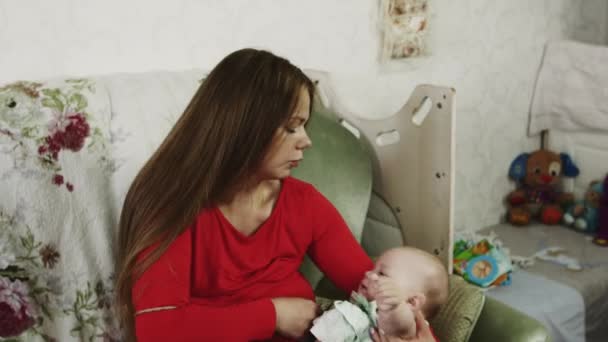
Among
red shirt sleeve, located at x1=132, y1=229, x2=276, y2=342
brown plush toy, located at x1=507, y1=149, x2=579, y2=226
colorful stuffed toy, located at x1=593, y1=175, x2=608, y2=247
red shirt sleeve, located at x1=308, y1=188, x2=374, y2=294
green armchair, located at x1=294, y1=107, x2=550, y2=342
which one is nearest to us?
red shirt sleeve, located at x1=132, y1=229, x2=276, y2=342

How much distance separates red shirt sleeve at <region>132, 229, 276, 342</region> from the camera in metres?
1.06

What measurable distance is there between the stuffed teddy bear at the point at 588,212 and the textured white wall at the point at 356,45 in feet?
1.11

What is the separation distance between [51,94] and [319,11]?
1.00 m

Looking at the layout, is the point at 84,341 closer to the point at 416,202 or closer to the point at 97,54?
the point at 97,54

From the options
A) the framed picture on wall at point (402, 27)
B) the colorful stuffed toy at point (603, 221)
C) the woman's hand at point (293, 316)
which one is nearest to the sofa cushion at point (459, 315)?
the woman's hand at point (293, 316)

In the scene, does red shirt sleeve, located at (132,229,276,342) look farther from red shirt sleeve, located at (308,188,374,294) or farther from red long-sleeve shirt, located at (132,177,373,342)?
red shirt sleeve, located at (308,188,374,294)

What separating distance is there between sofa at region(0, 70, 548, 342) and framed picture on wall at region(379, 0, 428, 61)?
38.0 inches

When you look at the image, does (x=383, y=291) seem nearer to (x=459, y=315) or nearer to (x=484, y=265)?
(x=459, y=315)

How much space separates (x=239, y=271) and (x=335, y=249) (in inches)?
9.8

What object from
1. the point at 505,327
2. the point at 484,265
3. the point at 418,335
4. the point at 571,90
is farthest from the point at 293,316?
the point at 571,90

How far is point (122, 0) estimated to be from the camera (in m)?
1.51

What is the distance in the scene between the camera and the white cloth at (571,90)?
251 cm

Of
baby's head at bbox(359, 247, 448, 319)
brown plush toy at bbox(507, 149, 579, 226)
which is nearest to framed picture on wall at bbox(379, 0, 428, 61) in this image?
brown plush toy at bbox(507, 149, 579, 226)

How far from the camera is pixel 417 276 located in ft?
3.88
